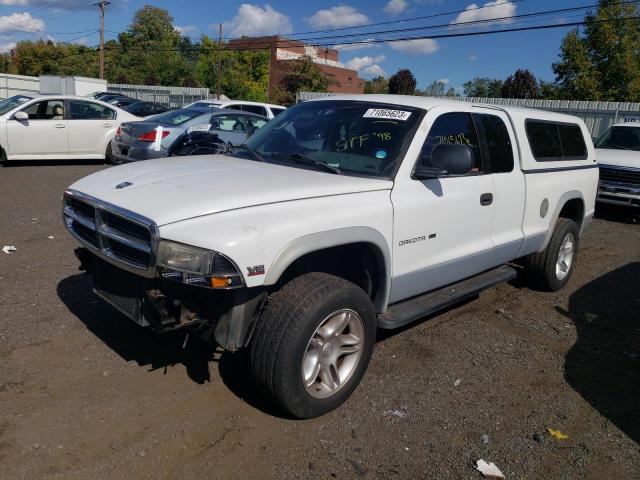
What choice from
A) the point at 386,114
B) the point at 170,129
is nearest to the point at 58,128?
the point at 170,129

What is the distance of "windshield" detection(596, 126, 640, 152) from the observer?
1136 cm

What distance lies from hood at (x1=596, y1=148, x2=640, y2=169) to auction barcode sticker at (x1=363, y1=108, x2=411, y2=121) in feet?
26.7

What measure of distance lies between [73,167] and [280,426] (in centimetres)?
1118

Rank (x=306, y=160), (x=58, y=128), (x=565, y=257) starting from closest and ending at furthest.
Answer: (x=306, y=160), (x=565, y=257), (x=58, y=128)

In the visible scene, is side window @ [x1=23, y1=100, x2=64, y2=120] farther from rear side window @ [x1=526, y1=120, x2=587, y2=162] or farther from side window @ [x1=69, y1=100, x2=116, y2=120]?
rear side window @ [x1=526, y1=120, x2=587, y2=162]

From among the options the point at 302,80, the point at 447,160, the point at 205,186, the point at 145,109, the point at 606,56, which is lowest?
the point at 145,109

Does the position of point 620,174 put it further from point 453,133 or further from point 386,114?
point 386,114

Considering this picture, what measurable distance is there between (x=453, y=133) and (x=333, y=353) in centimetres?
201

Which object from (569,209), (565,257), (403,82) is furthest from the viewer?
(403,82)

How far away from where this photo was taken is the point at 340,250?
11.6ft

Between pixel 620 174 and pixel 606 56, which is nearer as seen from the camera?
pixel 620 174

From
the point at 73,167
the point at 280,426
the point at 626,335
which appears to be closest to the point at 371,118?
the point at 280,426

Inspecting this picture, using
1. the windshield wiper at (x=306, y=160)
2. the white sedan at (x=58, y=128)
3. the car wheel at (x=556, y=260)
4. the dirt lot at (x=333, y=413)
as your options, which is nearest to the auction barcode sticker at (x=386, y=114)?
the windshield wiper at (x=306, y=160)

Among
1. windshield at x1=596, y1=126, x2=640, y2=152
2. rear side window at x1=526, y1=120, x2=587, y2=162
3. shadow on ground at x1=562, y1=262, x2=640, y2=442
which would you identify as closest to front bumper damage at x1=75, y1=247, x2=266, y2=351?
shadow on ground at x1=562, y1=262, x2=640, y2=442
